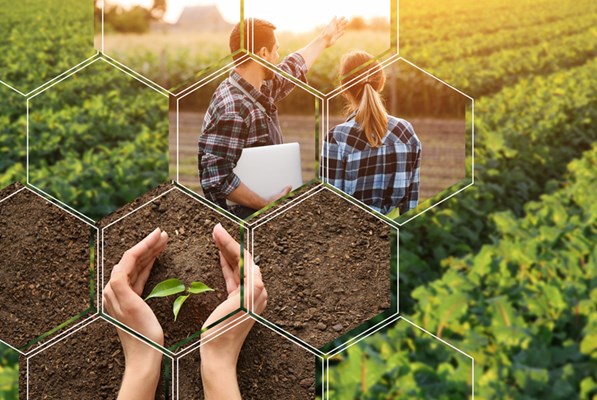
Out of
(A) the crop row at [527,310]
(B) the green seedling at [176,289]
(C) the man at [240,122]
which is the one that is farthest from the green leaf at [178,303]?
(A) the crop row at [527,310]

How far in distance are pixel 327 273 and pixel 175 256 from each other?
148 mm

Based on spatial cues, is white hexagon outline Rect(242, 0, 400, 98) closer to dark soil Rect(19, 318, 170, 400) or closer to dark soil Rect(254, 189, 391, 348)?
dark soil Rect(254, 189, 391, 348)

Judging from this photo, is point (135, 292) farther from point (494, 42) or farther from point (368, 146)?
point (494, 42)

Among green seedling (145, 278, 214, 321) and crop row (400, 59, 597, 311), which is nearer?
green seedling (145, 278, 214, 321)

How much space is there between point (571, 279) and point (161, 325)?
1.82 feet

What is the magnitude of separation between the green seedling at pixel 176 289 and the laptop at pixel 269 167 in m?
0.11

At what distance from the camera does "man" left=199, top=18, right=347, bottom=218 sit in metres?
0.76

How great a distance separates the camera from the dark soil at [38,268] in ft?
2.78

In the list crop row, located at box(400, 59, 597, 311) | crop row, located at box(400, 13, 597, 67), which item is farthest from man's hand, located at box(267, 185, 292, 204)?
crop row, located at box(400, 13, 597, 67)

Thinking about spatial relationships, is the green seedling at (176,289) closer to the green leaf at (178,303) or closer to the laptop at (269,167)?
the green leaf at (178,303)

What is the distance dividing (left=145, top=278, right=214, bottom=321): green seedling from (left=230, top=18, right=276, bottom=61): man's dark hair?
223 mm

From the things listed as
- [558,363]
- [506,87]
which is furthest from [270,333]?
[506,87]

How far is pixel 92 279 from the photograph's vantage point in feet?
2.70

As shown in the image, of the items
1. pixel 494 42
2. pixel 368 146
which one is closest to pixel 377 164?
pixel 368 146
